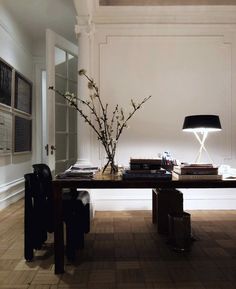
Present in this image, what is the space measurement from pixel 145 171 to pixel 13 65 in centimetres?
309

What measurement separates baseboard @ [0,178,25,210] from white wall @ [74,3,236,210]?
49.4 inches

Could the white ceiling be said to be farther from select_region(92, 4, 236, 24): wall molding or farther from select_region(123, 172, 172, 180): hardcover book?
select_region(123, 172, 172, 180): hardcover book

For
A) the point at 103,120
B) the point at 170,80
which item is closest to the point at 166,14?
the point at 170,80

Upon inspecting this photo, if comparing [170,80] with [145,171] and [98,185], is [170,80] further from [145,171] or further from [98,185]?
[98,185]

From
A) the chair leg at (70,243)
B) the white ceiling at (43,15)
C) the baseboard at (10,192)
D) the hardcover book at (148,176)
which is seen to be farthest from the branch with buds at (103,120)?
the baseboard at (10,192)

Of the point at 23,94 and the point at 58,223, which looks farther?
the point at 23,94

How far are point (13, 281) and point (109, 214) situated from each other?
70.1 inches

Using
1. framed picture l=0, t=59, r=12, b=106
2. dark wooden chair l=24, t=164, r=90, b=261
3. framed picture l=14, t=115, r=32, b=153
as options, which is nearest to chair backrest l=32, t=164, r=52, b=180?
dark wooden chair l=24, t=164, r=90, b=261

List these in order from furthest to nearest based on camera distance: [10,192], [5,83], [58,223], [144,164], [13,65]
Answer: [13,65], [10,192], [5,83], [144,164], [58,223]

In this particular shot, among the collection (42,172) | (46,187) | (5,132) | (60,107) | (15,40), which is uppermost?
(15,40)

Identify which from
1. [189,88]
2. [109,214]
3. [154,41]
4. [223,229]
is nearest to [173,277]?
[223,229]

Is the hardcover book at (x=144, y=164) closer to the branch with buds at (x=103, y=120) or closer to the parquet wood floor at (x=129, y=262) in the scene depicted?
the branch with buds at (x=103, y=120)

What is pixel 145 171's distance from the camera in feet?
5.94

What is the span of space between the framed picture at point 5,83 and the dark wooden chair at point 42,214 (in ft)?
6.26
